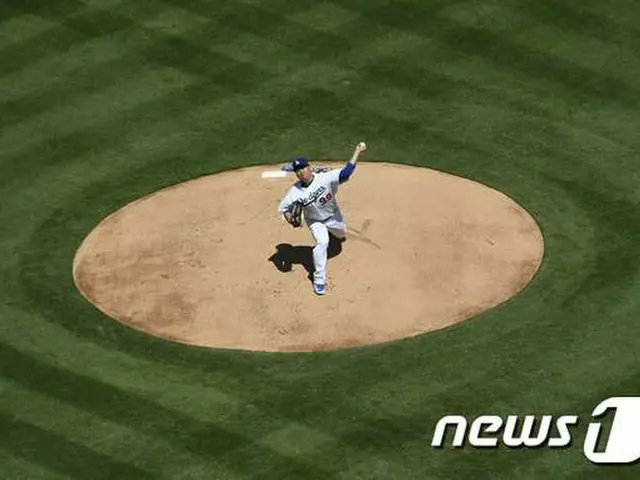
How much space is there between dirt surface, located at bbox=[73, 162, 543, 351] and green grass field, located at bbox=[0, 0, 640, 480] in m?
0.41

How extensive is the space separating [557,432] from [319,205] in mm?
5628

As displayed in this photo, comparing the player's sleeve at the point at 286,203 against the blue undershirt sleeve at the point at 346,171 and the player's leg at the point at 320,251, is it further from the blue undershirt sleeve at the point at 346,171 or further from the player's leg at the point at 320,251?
the blue undershirt sleeve at the point at 346,171

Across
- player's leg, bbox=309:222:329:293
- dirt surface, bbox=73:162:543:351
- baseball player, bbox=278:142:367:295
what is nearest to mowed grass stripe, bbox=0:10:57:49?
dirt surface, bbox=73:162:543:351

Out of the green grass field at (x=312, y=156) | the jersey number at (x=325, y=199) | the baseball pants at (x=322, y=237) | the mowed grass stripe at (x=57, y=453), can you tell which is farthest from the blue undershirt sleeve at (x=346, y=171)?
the mowed grass stripe at (x=57, y=453)

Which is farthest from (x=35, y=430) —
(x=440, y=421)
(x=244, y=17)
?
(x=244, y=17)

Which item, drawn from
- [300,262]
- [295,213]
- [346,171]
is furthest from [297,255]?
[346,171]

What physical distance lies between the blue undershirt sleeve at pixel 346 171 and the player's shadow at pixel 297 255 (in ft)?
4.96

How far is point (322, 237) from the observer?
25.5 m

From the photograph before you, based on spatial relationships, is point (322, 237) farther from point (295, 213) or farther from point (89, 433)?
point (89, 433)

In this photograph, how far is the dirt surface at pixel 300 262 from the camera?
2483 cm

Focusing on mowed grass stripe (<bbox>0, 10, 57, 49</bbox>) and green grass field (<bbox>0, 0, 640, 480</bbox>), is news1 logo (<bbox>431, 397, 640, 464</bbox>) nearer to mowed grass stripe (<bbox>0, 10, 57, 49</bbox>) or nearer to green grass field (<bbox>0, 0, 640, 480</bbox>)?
green grass field (<bbox>0, 0, 640, 480</bbox>)

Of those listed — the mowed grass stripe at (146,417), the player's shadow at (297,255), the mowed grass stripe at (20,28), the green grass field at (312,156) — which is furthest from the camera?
the mowed grass stripe at (20,28)

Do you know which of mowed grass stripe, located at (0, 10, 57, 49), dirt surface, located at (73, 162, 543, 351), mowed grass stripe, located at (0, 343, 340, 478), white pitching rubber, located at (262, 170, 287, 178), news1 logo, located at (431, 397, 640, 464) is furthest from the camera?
mowed grass stripe, located at (0, 10, 57, 49)

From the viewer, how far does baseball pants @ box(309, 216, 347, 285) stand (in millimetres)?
25234
